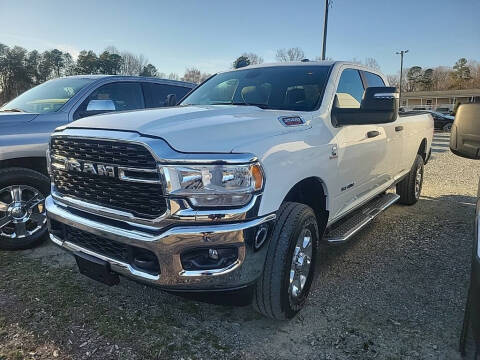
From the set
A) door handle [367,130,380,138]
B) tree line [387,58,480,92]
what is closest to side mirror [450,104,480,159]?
door handle [367,130,380,138]

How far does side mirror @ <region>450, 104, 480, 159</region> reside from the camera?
6.84 feet

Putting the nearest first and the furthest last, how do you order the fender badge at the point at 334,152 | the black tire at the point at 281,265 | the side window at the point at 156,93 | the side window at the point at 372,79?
the black tire at the point at 281,265
the fender badge at the point at 334,152
the side window at the point at 372,79
the side window at the point at 156,93

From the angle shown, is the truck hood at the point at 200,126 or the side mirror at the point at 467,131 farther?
the truck hood at the point at 200,126

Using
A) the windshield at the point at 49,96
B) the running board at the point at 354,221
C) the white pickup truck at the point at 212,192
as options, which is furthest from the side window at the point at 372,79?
the windshield at the point at 49,96

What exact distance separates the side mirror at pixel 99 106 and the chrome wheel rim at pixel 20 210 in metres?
1.14

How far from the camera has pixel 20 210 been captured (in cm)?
405

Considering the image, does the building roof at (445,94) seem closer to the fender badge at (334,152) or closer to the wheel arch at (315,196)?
the fender badge at (334,152)

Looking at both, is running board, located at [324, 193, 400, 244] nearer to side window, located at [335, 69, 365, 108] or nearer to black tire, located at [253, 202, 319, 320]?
black tire, located at [253, 202, 319, 320]

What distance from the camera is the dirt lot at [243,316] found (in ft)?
8.24

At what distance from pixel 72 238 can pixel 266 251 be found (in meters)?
1.41

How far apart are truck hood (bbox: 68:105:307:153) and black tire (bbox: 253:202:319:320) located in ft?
1.87

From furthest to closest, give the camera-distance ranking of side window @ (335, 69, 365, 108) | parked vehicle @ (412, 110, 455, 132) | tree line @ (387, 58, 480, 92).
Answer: tree line @ (387, 58, 480, 92) < parked vehicle @ (412, 110, 455, 132) < side window @ (335, 69, 365, 108)

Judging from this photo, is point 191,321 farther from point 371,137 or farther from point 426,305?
point 371,137

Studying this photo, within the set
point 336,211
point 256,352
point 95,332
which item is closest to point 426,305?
point 336,211
